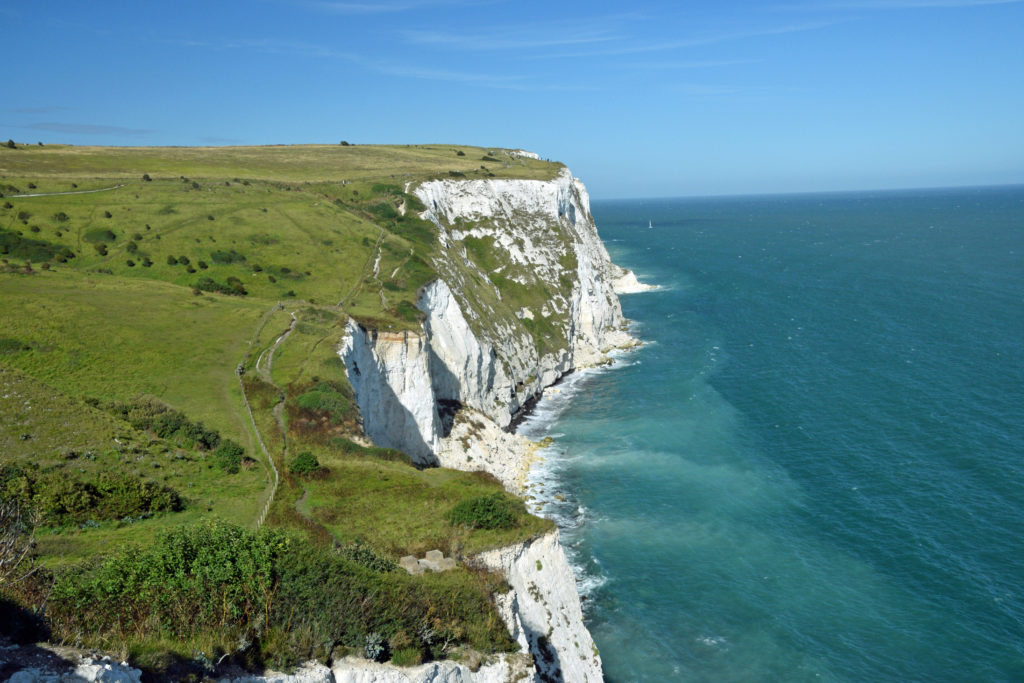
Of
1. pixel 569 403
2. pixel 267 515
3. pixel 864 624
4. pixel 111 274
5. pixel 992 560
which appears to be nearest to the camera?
pixel 267 515

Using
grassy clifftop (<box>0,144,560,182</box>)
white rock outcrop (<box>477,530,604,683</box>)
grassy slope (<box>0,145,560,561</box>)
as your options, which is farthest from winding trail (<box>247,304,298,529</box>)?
grassy clifftop (<box>0,144,560,182</box>)

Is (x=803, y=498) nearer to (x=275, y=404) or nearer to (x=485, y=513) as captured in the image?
(x=485, y=513)

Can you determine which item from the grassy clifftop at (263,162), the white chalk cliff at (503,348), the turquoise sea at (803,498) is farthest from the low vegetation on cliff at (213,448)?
the turquoise sea at (803,498)

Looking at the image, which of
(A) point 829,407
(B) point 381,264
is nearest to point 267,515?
(B) point 381,264

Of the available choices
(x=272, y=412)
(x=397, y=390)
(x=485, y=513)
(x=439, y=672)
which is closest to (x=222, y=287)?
(x=397, y=390)

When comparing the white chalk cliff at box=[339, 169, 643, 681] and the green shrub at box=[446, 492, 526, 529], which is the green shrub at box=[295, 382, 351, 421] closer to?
the white chalk cliff at box=[339, 169, 643, 681]

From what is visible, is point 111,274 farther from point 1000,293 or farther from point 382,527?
point 1000,293
